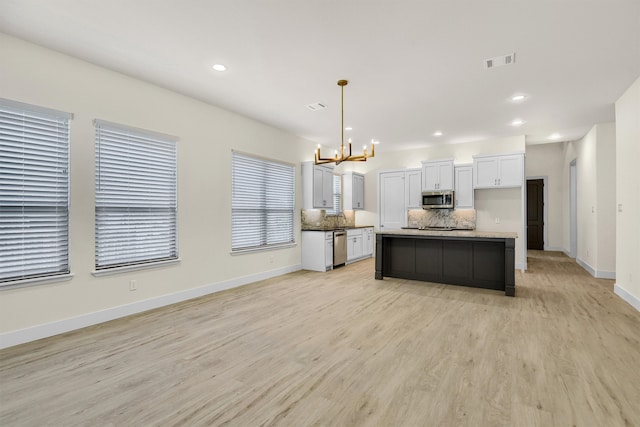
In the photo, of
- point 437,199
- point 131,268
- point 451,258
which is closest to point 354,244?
point 437,199

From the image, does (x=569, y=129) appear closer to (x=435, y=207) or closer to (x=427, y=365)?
(x=435, y=207)

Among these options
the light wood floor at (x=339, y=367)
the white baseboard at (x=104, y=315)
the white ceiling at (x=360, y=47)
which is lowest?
the light wood floor at (x=339, y=367)

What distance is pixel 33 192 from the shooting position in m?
3.18

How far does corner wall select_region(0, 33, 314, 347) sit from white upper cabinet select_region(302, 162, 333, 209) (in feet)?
3.93

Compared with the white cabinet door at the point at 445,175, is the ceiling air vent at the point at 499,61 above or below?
above

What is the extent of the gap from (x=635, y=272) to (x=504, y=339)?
8.80 feet

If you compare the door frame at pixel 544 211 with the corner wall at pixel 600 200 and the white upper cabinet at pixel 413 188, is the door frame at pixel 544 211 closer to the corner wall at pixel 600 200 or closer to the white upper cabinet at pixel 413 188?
the corner wall at pixel 600 200

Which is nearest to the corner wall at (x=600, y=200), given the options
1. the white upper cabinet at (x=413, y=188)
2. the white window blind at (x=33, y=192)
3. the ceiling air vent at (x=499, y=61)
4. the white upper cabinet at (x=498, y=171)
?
the white upper cabinet at (x=498, y=171)

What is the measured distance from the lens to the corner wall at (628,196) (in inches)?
163

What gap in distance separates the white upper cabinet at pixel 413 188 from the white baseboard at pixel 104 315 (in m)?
4.60

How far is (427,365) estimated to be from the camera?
2609mm

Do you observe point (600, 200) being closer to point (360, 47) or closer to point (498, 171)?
point (498, 171)

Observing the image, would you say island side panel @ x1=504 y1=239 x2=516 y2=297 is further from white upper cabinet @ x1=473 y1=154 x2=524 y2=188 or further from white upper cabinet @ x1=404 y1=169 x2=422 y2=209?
white upper cabinet @ x1=404 y1=169 x2=422 y2=209

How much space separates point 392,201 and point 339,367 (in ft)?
20.6
